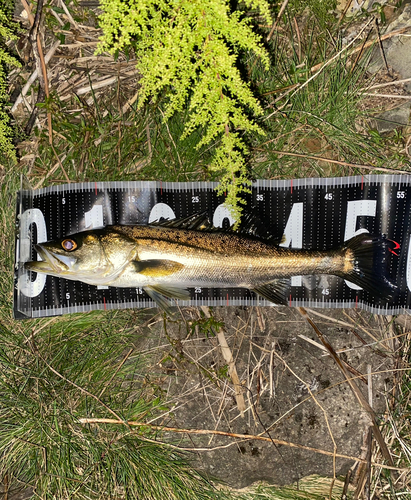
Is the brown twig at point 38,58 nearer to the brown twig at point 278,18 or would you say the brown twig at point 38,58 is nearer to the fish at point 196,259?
the fish at point 196,259

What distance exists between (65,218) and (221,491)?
10.5ft

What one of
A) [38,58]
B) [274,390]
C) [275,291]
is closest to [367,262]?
[275,291]

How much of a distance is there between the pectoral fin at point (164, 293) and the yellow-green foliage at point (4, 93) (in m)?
1.97

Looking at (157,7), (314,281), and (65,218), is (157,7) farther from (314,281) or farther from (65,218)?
(314,281)

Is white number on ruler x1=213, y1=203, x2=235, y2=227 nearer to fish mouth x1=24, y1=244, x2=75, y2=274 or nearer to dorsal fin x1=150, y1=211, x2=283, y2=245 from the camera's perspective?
dorsal fin x1=150, y1=211, x2=283, y2=245

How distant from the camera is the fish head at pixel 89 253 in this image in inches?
141

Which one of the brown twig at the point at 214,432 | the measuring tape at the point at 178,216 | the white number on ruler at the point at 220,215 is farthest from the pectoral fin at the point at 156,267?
the brown twig at the point at 214,432

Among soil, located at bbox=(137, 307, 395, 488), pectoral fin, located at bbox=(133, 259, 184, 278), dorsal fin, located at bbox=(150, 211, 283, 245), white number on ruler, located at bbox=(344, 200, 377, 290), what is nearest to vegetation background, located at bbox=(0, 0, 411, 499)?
soil, located at bbox=(137, 307, 395, 488)

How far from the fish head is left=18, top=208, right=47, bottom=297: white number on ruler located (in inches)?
18.8

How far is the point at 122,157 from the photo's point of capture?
416 cm

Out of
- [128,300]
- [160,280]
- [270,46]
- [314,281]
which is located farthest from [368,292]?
[270,46]

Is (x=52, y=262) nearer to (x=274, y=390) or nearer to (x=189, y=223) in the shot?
(x=189, y=223)

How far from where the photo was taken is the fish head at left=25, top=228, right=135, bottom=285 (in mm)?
3584

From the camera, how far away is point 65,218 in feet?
13.3
